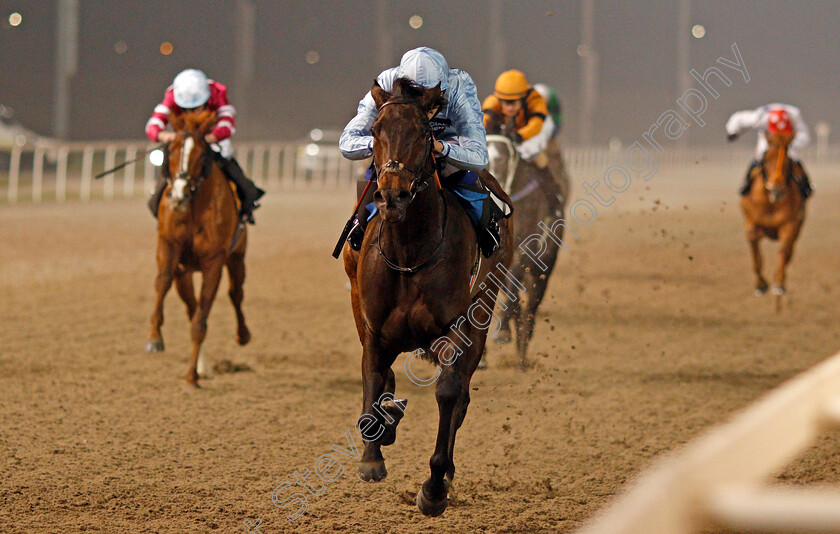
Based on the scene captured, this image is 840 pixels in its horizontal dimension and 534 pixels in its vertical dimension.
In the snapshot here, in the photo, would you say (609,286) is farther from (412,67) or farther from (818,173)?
(818,173)

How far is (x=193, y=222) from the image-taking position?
7.16m

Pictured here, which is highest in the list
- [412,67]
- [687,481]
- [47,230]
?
[412,67]

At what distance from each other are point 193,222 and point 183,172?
1.25ft

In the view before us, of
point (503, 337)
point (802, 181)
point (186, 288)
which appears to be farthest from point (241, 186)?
point (802, 181)

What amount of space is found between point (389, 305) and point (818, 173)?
124ft

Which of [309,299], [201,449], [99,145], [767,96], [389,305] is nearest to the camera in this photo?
[389,305]

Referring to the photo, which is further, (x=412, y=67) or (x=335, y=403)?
(x=335, y=403)

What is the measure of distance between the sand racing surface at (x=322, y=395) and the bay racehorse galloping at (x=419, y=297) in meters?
0.32

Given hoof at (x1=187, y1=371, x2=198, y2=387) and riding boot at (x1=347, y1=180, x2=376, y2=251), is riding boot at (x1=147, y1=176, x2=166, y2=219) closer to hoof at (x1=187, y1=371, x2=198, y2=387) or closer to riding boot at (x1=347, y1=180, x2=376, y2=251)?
hoof at (x1=187, y1=371, x2=198, y2=387)

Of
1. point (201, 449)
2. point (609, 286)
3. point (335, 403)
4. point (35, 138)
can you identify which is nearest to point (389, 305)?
point (201, 449)

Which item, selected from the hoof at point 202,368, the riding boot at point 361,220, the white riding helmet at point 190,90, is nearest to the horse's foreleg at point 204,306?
the hoof at point 202,368

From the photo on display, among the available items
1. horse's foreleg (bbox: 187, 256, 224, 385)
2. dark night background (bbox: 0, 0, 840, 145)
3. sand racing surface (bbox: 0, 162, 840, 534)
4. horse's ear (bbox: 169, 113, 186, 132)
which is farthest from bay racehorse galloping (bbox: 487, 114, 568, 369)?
dark night background (bbox: 0, 0, 840, 145)

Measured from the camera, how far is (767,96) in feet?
184

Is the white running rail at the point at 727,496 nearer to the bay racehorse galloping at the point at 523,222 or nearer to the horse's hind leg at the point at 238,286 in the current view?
the bay racehorse galloping at the point at 523,222
